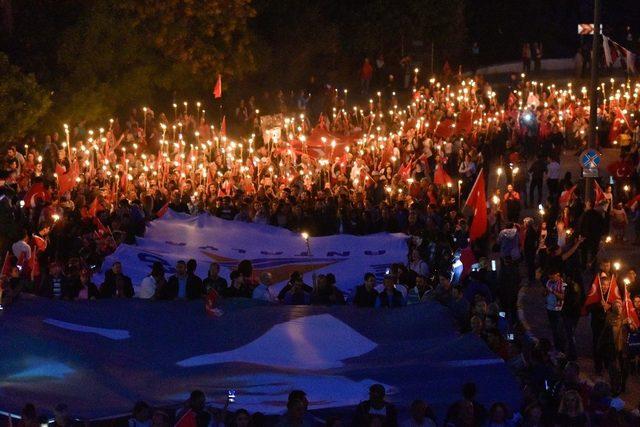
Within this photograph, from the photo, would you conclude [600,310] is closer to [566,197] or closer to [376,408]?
[376,408]

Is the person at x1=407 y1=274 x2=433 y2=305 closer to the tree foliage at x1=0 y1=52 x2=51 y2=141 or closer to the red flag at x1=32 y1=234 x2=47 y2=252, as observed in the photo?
the red flag at x1=32 y1=234 x2=47 y2=252

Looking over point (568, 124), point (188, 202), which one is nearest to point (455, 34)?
point (568, 124)

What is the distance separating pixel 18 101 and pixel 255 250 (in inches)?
456

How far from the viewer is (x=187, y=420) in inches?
478

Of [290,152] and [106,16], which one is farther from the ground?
[106,16]

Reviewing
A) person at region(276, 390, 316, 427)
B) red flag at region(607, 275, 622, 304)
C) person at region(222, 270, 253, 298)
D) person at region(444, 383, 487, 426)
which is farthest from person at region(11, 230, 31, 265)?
person at region(444, 383, 487, 426)

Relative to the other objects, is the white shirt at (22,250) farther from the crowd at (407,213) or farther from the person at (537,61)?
the person at (537,61)

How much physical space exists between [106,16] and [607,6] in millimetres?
35512

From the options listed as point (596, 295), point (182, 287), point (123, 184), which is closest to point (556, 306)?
point (596, 295)

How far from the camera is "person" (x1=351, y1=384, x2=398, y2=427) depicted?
12258 millimetres

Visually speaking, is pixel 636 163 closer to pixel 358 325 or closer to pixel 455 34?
pixel 358 325

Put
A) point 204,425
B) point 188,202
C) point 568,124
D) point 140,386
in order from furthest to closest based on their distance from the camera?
point 568,124
point 188,202
point 140,386
point 204,425

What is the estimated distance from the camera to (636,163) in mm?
28203

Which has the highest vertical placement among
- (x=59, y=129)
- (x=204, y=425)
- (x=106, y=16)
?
(x=106, y=16)
